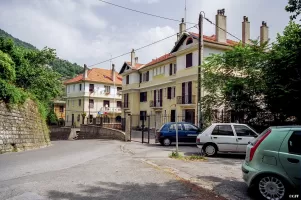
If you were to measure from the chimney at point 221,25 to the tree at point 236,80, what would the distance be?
8.58 m

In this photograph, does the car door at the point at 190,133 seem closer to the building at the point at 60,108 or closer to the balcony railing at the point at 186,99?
the balcony railing at the point at 186,99

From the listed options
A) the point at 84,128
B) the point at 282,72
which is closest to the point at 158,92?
the point at 84,128

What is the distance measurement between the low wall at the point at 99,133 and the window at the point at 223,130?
10.7 m

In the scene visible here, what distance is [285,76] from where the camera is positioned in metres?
12.3

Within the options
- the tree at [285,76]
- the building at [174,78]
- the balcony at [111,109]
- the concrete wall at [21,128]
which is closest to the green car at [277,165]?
the tree at [285,76]

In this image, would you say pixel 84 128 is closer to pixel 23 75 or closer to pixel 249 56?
pixel 23 75

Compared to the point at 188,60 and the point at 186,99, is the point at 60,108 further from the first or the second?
the point at 188,60

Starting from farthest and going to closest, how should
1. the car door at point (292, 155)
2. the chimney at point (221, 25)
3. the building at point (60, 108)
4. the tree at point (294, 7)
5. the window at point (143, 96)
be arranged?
the building at point (60, 108), the window at point (143, 96), the chimney at point (221, 25), the tree at point (294, 7), the car door at point (292, 155)

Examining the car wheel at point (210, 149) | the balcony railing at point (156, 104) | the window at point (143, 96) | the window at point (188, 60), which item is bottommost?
the car wheel at point (210, 149)

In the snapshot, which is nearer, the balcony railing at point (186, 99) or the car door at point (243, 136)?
the car door at point (243, 136)

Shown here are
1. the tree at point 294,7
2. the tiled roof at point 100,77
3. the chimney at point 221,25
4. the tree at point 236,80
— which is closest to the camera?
the tree at point 294,7

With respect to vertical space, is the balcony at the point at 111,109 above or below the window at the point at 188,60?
below

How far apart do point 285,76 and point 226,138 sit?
14.7ft

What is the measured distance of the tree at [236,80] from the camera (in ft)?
49.4
